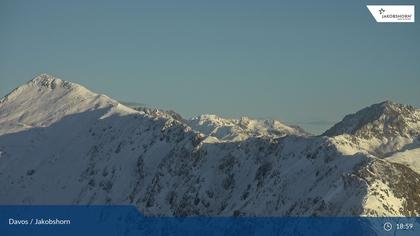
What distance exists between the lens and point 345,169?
170m

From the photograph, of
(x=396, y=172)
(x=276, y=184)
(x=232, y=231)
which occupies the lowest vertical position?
(x=232, y=231)

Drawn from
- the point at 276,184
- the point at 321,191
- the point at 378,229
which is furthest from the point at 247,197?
the point at 378,229

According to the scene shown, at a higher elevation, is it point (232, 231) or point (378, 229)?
point (378, 229)

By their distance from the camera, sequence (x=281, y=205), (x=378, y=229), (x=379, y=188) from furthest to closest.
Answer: (x=281, y=205) → (x=379, y=188) → (x=378, y=229)

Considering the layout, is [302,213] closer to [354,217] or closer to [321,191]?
[321,191]

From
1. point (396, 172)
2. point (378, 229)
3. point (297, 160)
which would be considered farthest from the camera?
point (297, 160)

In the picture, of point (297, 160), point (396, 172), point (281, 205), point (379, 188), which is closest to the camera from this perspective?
point (379, 188)

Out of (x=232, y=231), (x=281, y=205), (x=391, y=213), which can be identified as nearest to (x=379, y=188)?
(x=391, y=213)

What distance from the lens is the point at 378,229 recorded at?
465ft

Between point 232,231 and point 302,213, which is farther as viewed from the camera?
point 232,231

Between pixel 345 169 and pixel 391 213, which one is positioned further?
pixel 345 169

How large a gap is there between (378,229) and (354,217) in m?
6.69

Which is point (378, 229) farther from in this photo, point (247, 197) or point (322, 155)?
point (247, 197)

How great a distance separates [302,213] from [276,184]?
77.0ft
